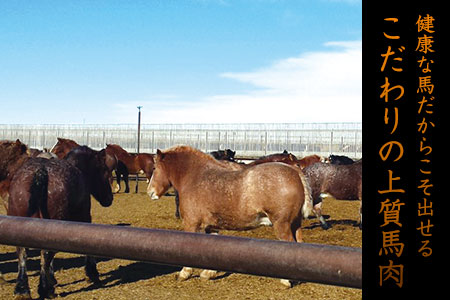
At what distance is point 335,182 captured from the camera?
13.5 meters

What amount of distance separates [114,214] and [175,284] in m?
8.02

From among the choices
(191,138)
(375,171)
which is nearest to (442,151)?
(375,171)

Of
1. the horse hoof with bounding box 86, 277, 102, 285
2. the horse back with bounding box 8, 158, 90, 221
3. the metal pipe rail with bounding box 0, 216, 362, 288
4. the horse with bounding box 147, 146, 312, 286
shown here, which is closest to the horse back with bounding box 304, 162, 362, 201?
the horse with bounding box 147, 146, 312, 286

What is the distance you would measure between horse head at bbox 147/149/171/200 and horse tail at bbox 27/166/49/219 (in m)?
2.28

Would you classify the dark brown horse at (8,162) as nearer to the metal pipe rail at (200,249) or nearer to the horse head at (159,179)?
the horse head at (159,179)

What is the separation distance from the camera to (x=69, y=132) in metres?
45.3

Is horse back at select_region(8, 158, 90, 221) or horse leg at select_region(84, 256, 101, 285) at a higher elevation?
horse back at select_region(8, 158, 90, 221)

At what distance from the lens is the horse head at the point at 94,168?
26.0ft

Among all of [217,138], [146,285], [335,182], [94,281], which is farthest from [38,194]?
[217,138]

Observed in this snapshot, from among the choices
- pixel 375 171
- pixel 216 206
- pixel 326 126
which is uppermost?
pixel 326 126

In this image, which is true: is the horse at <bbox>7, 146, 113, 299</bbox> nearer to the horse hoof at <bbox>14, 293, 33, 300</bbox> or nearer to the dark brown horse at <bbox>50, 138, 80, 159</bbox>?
the horse hoof at <bbox>14, 293, 33, 300</bbox>

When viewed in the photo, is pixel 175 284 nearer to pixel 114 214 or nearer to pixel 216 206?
pixel 216 206

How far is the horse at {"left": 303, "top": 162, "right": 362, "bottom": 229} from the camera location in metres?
13.4

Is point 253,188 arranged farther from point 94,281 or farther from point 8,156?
point 8,156
